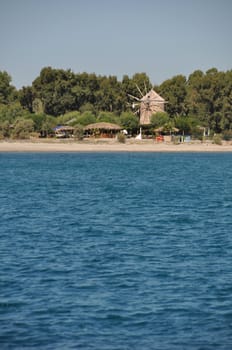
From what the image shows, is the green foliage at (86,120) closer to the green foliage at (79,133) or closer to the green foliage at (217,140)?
the green foliage at (79,133)

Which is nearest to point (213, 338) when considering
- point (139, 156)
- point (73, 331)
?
point (73, 331)

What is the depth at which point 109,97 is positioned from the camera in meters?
154

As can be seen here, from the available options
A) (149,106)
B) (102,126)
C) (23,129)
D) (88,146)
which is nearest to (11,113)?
(23,129)

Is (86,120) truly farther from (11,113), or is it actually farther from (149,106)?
(149,106)

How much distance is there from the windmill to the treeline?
2367 millimetres

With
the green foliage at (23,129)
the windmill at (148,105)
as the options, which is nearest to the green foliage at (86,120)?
the green foliage at (23,129)

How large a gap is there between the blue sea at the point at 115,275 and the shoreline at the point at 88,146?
75107 mm

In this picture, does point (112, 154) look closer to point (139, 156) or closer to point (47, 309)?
point (139, 156)

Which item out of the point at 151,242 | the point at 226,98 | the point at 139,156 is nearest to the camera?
the point at 151,242

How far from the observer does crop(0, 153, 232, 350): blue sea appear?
15.6 meters

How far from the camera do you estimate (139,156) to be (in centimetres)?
11269

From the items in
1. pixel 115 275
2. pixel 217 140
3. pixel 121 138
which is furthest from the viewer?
pixel 217 140

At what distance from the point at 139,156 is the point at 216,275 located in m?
92.2

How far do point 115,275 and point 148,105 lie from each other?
123m
